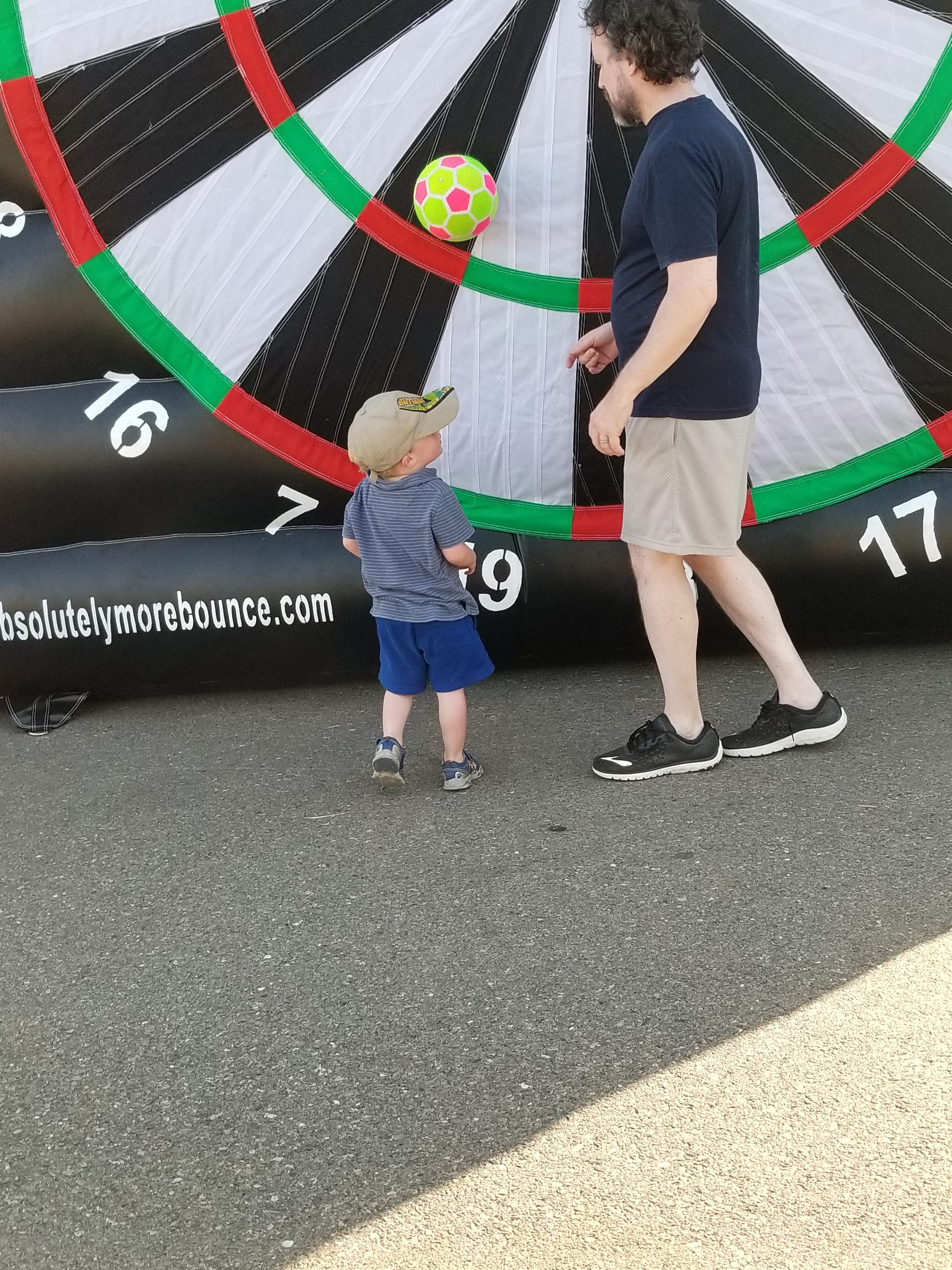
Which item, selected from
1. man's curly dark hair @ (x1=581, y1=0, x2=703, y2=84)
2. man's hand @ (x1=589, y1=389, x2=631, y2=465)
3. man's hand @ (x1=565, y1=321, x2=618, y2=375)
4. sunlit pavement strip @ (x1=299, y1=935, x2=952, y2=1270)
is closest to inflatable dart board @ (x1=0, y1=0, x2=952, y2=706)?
man's hand @ (x1=565, y1=321, x2=618, y2=375)

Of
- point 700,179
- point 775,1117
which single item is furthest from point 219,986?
point 700,179

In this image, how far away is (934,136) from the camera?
2889 mm

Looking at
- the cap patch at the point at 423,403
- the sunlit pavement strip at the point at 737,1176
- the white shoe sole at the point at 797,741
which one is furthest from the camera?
the white shoe sole at the point at 797,741

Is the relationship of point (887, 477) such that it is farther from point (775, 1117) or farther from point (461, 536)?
point (775, 1117)

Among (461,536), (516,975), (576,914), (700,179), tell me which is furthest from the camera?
(461,536)

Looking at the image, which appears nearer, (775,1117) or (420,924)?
(775,1117)

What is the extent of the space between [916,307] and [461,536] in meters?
1.26

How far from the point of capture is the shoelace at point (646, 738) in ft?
8.36

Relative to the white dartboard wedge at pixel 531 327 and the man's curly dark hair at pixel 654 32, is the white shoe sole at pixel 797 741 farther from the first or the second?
the man's curly dark hair at pixel 654 32

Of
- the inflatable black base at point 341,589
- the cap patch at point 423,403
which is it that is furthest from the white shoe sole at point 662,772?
the cap patch at point 423,403

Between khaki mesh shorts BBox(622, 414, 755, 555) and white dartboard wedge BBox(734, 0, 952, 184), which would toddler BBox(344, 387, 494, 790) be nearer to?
khaki mesh shorts BBox(622, 414, 755, 555)

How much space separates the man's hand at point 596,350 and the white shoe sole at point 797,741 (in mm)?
848

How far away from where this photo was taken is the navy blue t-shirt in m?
2.24

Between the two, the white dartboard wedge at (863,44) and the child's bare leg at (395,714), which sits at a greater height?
the white dartboard wedge at (863,44)
